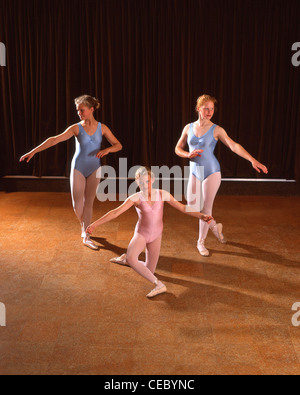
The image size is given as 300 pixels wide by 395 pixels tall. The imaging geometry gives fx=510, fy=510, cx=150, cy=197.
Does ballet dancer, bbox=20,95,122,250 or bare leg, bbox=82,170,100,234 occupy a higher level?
ballet dancer, bbox=20,95,122,250

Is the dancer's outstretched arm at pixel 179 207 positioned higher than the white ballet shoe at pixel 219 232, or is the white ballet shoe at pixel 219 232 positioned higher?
the dancer's outstretched arm at pixel 179 207

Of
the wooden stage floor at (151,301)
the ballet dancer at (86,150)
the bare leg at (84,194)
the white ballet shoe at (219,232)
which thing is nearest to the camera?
the wooden stage floor at (151,301)

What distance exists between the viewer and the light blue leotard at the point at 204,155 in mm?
4383

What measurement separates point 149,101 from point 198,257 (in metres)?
2.37

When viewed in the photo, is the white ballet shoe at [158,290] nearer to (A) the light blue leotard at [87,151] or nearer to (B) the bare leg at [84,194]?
(B) the bare leg at [84,194]

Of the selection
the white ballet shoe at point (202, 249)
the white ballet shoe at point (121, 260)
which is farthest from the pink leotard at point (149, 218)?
the white ballet shoe at point (202, 249)

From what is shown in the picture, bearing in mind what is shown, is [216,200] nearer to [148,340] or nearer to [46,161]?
[46,161]

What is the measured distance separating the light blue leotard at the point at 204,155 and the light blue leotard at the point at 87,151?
33.1 inches

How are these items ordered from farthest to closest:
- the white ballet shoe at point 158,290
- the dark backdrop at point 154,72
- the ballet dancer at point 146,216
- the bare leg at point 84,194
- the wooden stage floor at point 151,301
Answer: the dark backdrop at point 154,72, the bare leg at point 84,194, the white ballet shoe at point 158,290, the ballet dancer at point 146,216, the wooden stage floor at point 151,301

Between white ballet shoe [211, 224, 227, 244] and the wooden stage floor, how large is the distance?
6cm

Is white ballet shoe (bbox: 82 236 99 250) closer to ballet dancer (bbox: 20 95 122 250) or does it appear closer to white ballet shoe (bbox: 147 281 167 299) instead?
ballet dancer (bbox: 20 95 122 250)

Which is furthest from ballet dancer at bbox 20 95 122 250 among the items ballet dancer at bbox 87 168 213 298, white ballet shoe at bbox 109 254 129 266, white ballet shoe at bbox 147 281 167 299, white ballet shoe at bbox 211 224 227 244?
white ballet shoe at bbox 211 224 227 244

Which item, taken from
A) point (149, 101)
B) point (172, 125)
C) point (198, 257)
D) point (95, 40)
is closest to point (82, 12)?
point (95, 40)

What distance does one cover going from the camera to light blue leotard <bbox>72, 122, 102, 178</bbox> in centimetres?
455
